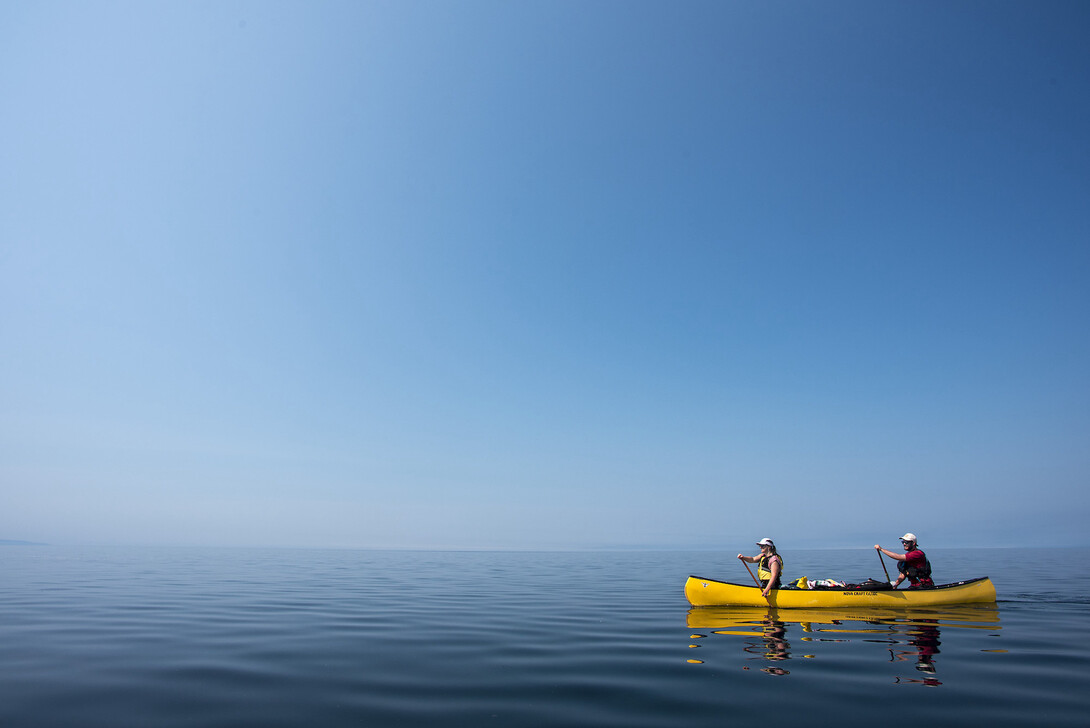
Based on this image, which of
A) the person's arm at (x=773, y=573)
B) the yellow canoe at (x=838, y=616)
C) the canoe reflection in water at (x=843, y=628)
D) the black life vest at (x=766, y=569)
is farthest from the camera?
the black life vest at (x=766, y=569)

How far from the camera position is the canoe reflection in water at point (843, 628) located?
10.8 metres

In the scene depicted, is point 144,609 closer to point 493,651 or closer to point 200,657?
point 200,657

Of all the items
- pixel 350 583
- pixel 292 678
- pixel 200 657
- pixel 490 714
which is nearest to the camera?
pixel 490 714

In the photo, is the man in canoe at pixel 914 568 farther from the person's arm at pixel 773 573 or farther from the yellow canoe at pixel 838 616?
the person's arm at pixel 773 573

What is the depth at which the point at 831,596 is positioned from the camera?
57.3 ft

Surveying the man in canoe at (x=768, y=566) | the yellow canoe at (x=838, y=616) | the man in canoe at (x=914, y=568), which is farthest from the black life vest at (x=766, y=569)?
the man in canoe at (x=914, y=568)

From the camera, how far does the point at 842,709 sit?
7484 millimetres

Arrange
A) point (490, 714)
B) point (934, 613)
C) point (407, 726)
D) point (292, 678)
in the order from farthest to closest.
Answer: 1. point (934, 613)
2. point (292, 678)
3. point (490, 714)
4. point (407, 726)

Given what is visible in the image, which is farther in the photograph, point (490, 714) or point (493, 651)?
point (493, 651)

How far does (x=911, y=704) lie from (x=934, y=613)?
40.3 ft

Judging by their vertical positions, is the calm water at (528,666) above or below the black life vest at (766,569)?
below

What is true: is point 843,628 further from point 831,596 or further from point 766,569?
point 766,569

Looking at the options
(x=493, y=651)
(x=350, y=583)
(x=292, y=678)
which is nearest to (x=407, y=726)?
(x=292, y=678)

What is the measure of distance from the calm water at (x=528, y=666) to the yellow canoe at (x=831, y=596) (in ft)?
2.01
